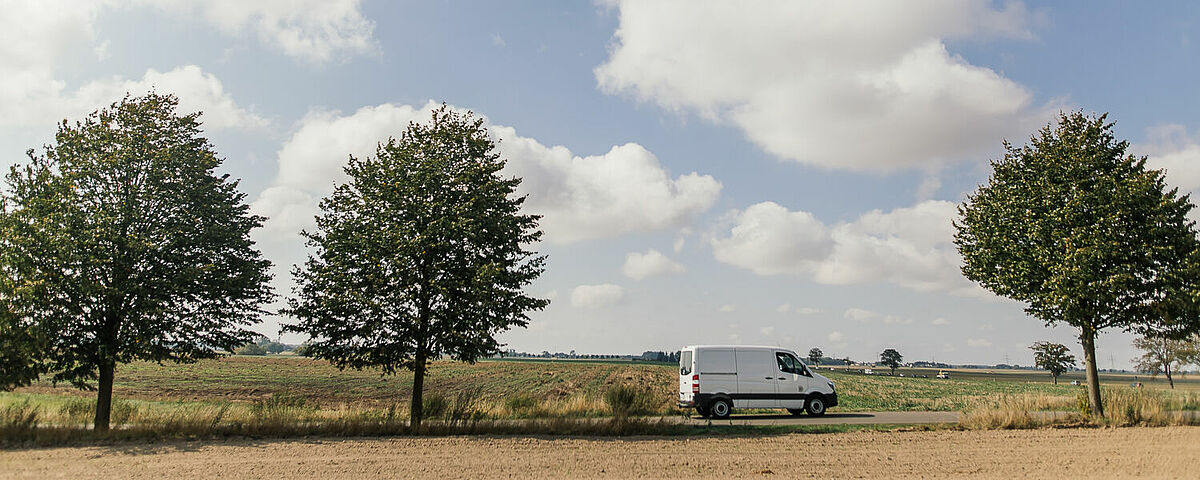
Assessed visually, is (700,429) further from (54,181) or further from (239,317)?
(54,181)

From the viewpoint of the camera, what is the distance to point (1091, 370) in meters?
17.7

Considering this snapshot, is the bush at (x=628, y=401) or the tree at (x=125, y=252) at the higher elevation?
the tree at (x=125, y=252)

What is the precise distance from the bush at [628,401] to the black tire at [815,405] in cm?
519

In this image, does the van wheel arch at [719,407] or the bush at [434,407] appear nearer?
the bush at [434,407]

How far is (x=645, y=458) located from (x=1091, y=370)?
14.1 metres

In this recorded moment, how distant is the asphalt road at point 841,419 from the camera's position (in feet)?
59.4

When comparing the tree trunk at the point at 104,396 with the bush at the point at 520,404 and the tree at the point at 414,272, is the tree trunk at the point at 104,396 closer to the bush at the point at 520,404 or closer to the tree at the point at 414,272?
the tree at the point at 414,272

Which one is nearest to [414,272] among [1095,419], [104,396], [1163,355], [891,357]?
[104,396]

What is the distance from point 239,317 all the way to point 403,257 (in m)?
4.65

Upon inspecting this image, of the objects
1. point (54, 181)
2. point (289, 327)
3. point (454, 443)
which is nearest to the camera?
point (454, 443)

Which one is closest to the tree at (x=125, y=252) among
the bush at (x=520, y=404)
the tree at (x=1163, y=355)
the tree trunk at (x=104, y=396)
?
the tree trunk at (x=104, y=396)

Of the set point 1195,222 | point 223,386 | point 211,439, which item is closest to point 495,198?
point 211,439

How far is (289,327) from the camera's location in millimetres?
→ 15898

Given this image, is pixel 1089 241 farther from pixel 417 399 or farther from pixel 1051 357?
pixel 1051 357
